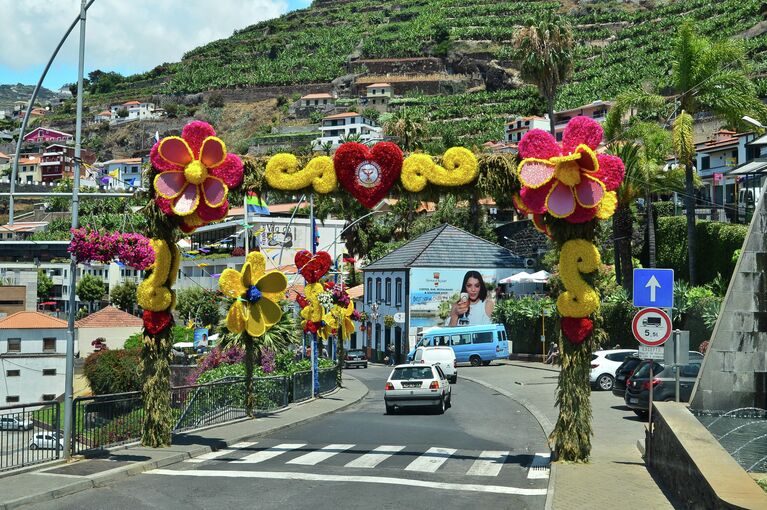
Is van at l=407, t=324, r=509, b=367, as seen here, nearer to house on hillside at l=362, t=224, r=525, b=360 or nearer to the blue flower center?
house on hillside at l=362, t=224, r=525, b=360

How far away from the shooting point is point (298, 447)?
19.2 meters

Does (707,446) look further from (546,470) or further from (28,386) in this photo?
(28,386)

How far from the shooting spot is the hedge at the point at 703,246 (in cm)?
4022

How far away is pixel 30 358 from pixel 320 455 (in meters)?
52.6

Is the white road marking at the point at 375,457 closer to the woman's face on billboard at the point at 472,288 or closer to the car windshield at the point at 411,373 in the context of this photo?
the car windshield at the point at 411,373

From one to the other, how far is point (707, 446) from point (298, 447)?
10236 millimetres

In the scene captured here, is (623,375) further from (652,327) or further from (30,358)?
(30,358)

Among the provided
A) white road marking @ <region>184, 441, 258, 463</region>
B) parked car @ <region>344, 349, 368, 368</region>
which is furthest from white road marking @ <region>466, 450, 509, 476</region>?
parked car @ <region>344, 349, 368, 368</region>

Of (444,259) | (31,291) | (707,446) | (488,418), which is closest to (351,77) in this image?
(31,291)

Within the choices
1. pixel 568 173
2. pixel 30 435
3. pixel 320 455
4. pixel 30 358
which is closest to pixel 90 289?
pixel 30 358

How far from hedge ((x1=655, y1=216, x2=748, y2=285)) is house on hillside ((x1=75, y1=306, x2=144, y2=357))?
159ft

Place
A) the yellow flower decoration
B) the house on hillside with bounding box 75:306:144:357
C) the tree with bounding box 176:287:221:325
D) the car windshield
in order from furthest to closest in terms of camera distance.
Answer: the tree with bounding box 176:287:221:325, the house on hillside with bounding box 75:306:144:357, the car windshield, the yellow flower decoration

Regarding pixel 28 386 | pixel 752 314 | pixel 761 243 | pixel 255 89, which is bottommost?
pixel 28 386

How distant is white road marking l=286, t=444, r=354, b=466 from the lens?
55.3 ft
